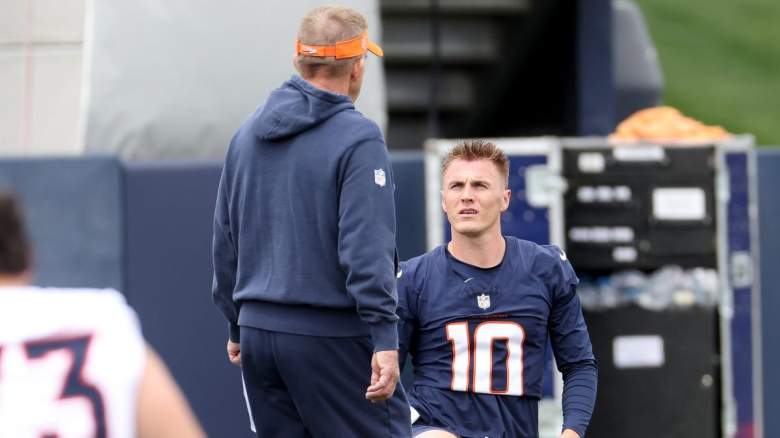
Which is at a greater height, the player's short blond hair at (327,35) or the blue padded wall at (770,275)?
the player's short blond hair at (327,35)

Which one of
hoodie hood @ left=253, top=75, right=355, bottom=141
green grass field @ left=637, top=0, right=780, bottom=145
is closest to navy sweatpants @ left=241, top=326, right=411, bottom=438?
hoodie hood @ left=253, top=75, right=355, bottom=141

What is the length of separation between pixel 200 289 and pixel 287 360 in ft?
8.97

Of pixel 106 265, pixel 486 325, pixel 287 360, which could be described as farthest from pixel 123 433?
pixel 106 265

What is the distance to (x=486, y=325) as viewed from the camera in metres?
4.70

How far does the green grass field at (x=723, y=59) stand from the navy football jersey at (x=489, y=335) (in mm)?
17023

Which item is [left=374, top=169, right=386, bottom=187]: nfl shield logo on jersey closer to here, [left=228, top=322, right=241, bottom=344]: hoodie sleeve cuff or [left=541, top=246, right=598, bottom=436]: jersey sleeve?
[left=228, top=322, right=241, bottom=344]: hoodie sleeve cuff

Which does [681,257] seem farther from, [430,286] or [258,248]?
[258,248]

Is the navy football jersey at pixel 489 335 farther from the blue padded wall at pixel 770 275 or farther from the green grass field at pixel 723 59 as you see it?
the green grass field at pixel 723 59

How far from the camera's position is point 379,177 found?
4.15 meters

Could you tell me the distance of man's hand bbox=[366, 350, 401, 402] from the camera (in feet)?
13.2

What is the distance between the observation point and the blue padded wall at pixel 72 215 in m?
6.53

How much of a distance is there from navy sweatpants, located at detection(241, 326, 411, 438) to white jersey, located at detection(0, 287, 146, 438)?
61.1 inches

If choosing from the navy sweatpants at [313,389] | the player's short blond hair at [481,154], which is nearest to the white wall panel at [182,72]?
the player's short blond hair at [481,154]

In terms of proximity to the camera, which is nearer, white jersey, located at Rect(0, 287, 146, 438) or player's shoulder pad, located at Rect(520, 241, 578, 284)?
white jersey, located at Rect(0, 287, 146, 438)
